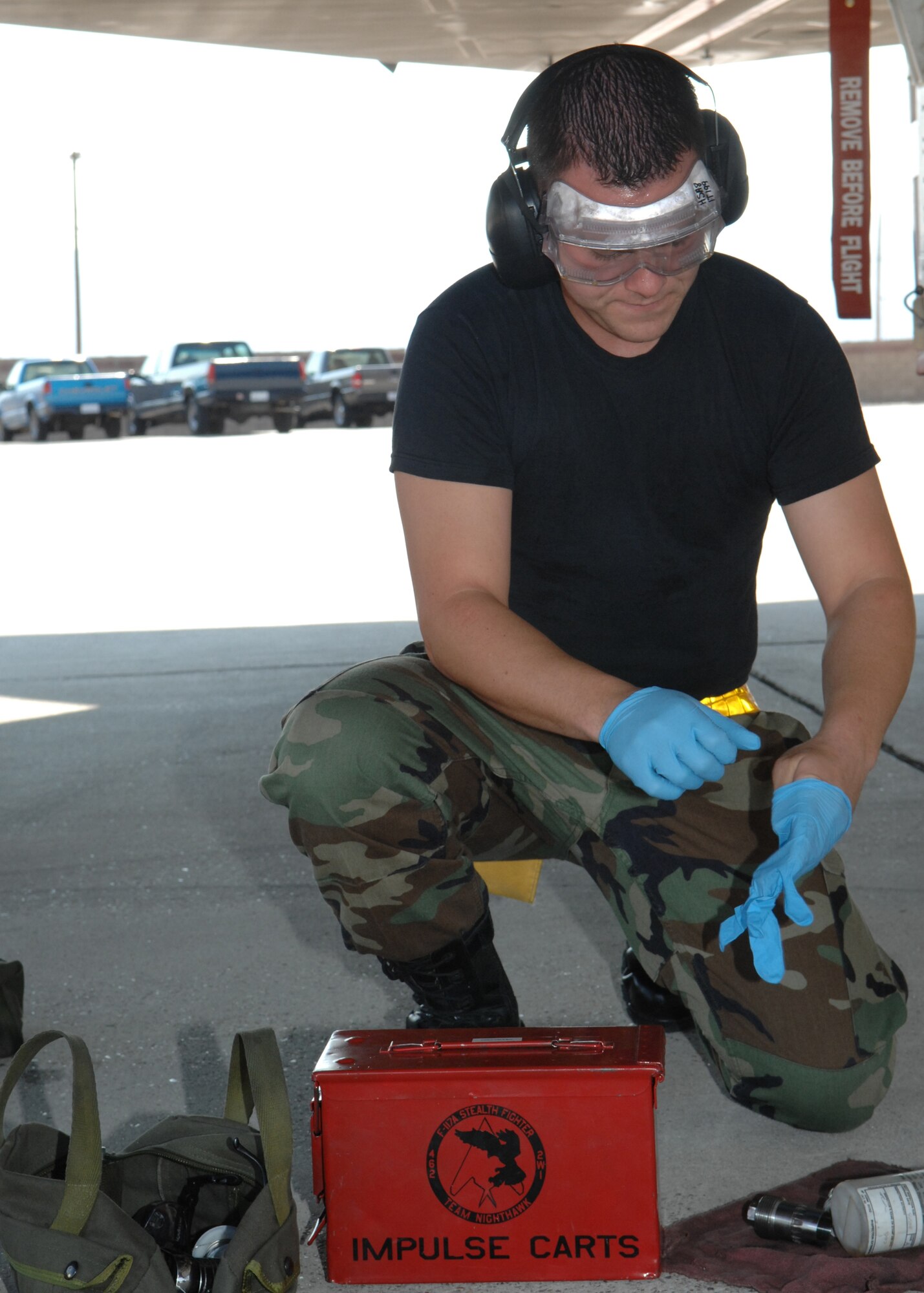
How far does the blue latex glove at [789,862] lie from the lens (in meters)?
1.44

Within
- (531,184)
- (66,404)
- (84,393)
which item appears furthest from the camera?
(84,393)

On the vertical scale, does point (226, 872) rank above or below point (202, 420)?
below

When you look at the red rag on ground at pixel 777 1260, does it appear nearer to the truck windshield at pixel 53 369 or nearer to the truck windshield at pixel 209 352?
the truck windshield at pixel 209 352

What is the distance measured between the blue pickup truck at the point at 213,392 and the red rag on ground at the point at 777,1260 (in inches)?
782

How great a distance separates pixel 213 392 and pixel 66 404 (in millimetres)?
2326

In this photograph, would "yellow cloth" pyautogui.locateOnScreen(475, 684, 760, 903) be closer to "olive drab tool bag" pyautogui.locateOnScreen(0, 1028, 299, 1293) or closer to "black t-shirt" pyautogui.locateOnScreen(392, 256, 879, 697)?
"black t-shirt" pyautogui.locateOnScreen(392, 256, 879, 697)

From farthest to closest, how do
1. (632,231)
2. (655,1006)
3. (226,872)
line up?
(226,872)
(655,1006)
(632,231)

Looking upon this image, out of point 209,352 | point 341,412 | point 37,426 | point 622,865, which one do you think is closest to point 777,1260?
point 622,865

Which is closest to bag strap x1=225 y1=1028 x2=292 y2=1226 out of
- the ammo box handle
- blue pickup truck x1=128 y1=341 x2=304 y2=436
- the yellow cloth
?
the ammo box handle

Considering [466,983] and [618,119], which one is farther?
[466,983]

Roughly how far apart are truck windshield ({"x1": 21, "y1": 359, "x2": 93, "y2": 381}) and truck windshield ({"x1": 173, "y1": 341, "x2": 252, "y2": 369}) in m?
1.74

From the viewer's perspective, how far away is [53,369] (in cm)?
2338

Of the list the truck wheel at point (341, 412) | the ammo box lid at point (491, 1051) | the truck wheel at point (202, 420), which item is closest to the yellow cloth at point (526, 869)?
the ammo box lid at point (491, 1051)

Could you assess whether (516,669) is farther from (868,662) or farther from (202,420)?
(202,420)
